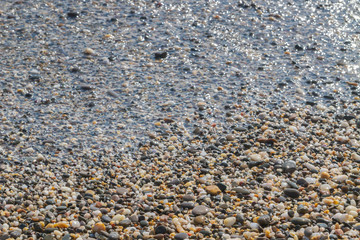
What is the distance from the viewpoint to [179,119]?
7180 millimetres

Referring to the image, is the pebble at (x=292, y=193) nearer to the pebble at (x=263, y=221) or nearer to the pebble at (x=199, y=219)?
the pebble at (x=263, y=221)

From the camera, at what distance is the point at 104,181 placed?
6016 mm

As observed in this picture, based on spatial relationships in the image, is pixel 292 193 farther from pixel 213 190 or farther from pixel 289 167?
pixel 213 190

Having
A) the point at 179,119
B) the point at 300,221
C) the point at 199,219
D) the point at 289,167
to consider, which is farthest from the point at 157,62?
the point at 300,221

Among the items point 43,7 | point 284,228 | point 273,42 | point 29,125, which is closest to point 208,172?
point 284,228

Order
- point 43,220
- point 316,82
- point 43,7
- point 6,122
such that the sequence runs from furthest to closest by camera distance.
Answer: point 43,7
point 316,82
point 6,122
point 43,220

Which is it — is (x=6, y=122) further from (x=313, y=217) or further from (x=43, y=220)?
(x=313, y=217)

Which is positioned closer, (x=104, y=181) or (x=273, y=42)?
(x=104, y=181)

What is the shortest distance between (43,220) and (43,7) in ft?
18.8

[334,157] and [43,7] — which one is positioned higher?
[334,157]

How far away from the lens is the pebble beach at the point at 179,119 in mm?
5488

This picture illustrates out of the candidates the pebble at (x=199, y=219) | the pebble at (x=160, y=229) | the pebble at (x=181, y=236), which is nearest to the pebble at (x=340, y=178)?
the pebble at (x=199, y=219)

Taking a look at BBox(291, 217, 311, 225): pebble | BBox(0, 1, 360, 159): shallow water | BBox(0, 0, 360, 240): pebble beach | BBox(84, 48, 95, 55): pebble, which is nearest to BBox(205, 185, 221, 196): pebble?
BBox(0, 0, 360, 240): pebble beach

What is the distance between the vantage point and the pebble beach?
5.49m
